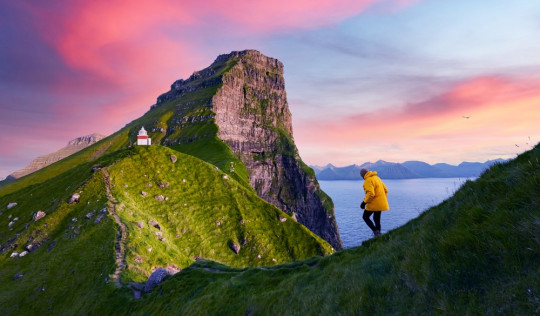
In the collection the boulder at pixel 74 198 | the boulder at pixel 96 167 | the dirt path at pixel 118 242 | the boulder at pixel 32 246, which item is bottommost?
the boulder at pixel 32 246

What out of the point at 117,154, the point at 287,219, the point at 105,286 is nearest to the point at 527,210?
the point at 105,286

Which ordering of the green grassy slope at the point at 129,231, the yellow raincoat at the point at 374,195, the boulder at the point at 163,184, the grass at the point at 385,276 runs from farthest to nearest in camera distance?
the boulder at the point at 163,184
the green grassy slope at the point at 129,231
the yellow raincoat at the point at 374,195
the grass at the point at 385,276

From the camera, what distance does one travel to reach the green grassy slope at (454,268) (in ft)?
16.9

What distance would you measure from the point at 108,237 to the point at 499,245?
3604 cm

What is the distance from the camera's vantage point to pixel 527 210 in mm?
6070

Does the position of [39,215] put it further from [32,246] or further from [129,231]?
[129,231]

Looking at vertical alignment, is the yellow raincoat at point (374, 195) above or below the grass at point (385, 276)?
above

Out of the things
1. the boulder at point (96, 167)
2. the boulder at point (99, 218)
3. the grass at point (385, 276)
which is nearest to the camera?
the grass at point (385, 276)

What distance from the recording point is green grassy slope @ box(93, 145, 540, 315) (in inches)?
203

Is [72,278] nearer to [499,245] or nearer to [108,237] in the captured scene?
[108,237]

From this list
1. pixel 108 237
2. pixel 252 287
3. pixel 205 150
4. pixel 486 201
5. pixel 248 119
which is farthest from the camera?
pixel 248 119

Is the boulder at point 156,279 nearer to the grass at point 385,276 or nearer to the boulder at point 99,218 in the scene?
the grass at point 385,276

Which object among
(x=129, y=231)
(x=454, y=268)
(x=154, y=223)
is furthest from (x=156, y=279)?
(x=454, y=268)

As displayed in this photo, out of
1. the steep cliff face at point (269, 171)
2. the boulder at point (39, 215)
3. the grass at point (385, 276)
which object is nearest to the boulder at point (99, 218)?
the grass at point (385, 276)
